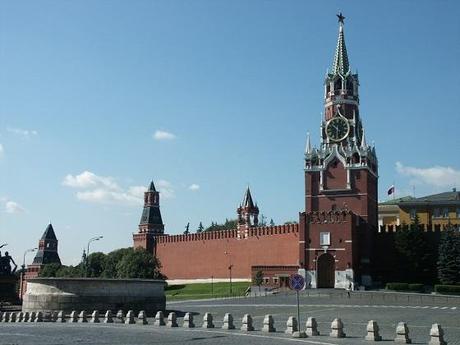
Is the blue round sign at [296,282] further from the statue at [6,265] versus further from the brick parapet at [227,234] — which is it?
the brick parapet at [227,234]

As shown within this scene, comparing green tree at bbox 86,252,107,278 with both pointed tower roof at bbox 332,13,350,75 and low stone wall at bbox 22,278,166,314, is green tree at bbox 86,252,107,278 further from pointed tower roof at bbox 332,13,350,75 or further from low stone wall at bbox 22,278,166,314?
low stone wall at bbox 22,278,166,314

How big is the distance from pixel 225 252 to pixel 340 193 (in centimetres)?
→ 1937

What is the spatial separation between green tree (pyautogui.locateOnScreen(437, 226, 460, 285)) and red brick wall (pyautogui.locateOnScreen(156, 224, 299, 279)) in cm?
1635

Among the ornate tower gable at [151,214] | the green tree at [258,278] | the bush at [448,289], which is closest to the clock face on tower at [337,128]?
the green tree at [258,278]

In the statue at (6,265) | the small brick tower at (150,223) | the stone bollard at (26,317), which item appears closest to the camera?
the stone bollard at (26,317)

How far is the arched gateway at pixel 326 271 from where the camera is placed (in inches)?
2323

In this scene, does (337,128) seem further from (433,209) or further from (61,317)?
(61,317)

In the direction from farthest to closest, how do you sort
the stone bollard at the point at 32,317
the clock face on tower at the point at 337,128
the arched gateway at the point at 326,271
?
the clock face on tower at the point at 337,128
the arched gateway at the point at 326,271
the stone bollard at the point at 32,317

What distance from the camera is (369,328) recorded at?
64.6 ft

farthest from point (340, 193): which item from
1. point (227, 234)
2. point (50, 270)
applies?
point (50, 270)

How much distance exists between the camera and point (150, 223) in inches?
3752

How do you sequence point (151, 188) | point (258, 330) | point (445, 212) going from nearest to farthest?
point (258, 330) → point (445, 212) → point (151, 188)

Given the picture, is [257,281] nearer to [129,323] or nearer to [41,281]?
[41,281]

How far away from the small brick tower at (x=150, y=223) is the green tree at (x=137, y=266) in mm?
13899
